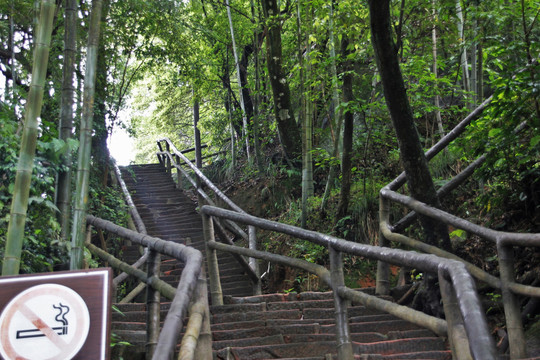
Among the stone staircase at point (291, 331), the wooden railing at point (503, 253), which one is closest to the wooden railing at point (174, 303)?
the stone staircase at point (291, 331)

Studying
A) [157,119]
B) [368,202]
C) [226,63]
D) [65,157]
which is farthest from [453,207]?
[157,119]

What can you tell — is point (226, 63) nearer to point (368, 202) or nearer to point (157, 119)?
point (157, 119)

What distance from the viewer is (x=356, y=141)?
921cm

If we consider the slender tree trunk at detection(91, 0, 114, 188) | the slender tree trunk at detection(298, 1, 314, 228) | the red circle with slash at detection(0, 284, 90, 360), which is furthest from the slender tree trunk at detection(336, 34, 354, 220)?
the red circle with slash at detection(0, 284, 90, 360)

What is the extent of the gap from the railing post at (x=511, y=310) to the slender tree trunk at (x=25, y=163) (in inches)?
107

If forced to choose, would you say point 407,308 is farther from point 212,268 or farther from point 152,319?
point 212,268

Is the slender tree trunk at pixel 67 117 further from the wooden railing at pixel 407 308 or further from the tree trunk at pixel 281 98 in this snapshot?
the tree trunk at pixel 281 98

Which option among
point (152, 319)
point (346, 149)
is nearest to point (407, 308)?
point (152, 319)

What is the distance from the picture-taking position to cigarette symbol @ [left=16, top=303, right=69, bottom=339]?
7.92 feet

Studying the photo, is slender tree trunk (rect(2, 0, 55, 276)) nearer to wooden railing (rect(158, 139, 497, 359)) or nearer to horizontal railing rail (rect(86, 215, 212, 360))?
horizontal railing rail (rect(86, 215, 212, 360))

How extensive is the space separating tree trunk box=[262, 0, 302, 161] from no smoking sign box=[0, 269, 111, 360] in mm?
7999

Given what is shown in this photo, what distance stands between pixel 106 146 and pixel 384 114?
5649 mm

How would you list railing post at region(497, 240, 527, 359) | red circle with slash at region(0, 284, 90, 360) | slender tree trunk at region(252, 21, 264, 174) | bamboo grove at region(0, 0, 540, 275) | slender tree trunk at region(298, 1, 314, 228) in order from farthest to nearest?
slender tree trunk at region(252, 21, 264, 174) → slender tree trunk at region(298, 1, 314, 228) → bamboo grove at region(0, 0, 540, 275) → railing post at region(497, 240, 527, 359) → red circle with slash at region(0, 284, 90, 360)

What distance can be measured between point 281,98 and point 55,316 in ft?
27.0
